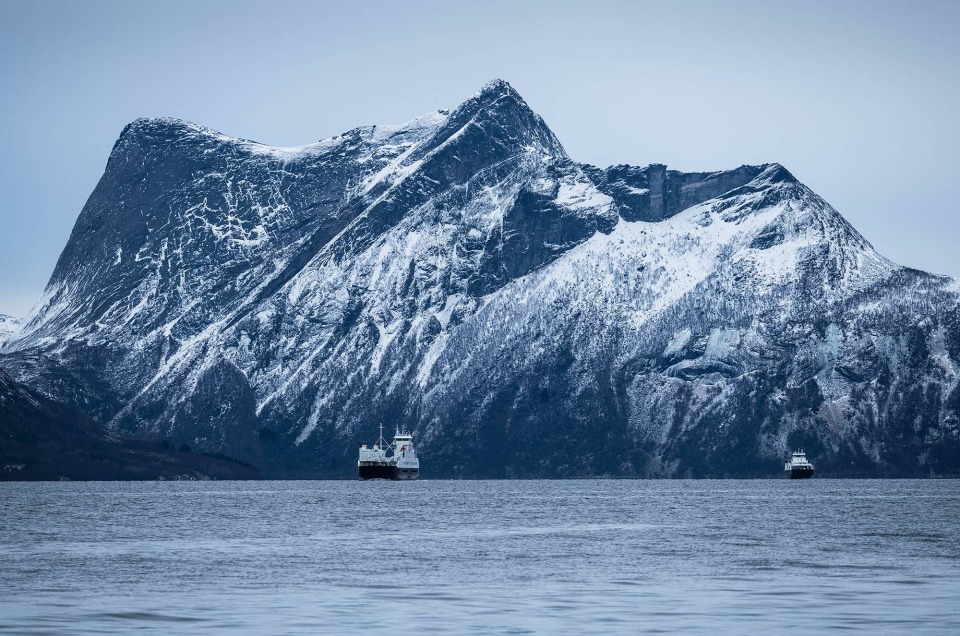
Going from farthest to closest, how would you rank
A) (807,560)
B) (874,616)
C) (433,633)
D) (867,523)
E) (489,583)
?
(867,523), (807,560), (489,583), (874,616), (433,633)

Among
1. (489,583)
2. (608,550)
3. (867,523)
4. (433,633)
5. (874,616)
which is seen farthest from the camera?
(867,523)

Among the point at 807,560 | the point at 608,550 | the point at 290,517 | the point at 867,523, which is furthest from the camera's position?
the point at 290,517

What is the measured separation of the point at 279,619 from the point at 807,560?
1932 inches

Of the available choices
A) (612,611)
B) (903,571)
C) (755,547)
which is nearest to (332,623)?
(612,611)

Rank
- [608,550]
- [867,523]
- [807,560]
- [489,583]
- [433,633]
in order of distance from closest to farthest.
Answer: [433,633]
[489,583]
[807,560]
[608,550]
[867,523]

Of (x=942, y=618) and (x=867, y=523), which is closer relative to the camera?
(x=942, y=618)

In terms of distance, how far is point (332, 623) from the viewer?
277ft

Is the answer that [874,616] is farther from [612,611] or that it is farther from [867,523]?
[867,523]

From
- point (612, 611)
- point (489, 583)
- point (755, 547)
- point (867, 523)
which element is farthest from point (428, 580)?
point (867, 523)

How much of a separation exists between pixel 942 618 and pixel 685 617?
1308 cm

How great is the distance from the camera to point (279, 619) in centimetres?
8594

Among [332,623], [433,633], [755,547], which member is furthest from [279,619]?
[755,547]

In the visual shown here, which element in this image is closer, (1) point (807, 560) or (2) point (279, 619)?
(2) point (279, 619)

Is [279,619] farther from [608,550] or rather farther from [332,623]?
[608,550]
